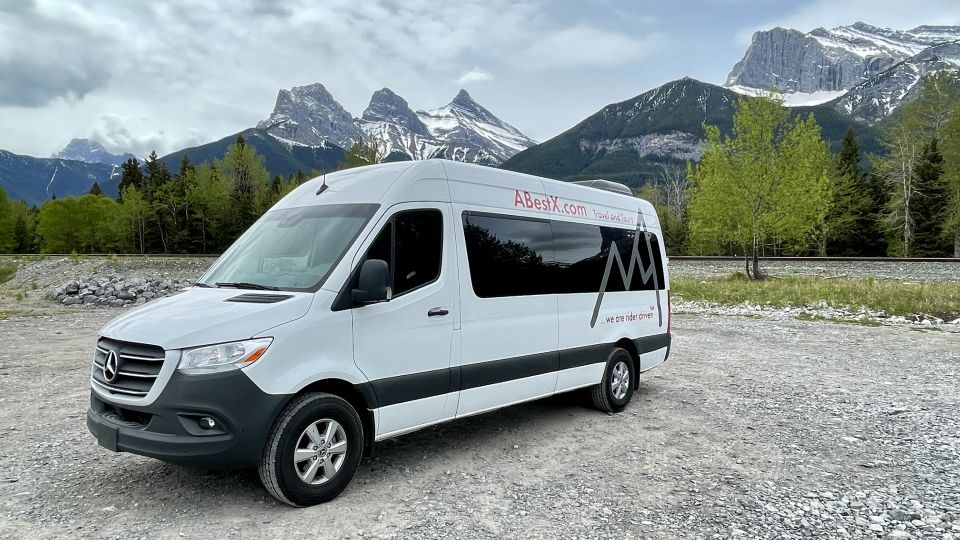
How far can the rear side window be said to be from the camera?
490 cm

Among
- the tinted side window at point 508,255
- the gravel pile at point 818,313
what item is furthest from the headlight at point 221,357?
the gravel pile at point 818,313

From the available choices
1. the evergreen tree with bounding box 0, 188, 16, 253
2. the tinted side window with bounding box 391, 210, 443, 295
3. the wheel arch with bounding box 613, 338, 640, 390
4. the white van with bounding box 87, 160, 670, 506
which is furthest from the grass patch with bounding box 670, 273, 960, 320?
the evergreen tree with bounding box 0, 188, 16, 253

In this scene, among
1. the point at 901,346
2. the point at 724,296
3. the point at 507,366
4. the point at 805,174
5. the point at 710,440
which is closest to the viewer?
the point at 507,366

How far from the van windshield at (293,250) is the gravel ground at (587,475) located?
179cm

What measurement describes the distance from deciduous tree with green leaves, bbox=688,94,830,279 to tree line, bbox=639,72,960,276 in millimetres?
55

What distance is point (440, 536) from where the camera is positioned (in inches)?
160

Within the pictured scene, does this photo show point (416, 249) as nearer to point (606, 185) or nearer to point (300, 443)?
point (300, 443)

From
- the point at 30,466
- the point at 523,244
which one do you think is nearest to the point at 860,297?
the point at 523,244

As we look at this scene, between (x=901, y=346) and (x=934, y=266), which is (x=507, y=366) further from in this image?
(x=934, y=266)

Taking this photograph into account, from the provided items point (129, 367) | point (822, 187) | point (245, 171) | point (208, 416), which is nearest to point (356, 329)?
point (208, 416)

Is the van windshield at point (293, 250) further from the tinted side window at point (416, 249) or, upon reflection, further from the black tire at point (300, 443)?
the black tire at point (300, 443)

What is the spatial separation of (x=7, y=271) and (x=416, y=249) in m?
51.3

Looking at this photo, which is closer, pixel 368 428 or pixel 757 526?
pixel 757 526

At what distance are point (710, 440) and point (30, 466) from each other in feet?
23.0
